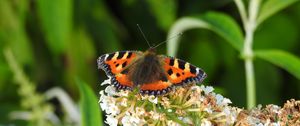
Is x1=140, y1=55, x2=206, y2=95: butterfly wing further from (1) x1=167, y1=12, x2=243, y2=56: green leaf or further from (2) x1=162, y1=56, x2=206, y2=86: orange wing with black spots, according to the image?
(1) x1=167, y1=12, x2=243, y2=56: green leaf

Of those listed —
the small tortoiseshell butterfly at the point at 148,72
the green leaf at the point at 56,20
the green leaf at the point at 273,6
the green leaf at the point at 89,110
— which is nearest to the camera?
the small tortoiseshell butterfly at the point at 148,72

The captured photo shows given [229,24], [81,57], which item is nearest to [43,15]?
[81,57]

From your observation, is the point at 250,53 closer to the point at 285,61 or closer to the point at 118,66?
the point at 285,61

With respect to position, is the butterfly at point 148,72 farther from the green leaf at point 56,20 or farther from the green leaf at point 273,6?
the green leaf at point 56,20

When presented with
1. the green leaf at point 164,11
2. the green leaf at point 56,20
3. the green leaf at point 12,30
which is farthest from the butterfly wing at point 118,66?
the green leaf at point 12,30

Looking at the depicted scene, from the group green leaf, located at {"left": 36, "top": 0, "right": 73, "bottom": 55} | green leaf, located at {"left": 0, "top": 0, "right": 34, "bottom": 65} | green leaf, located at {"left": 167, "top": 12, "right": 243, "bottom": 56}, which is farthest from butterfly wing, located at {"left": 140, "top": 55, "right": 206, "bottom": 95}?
green leaf, located at {"left": 0, "top": 0, "right": 34, "bottom": 65}

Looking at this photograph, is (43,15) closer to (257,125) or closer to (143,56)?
(143,56)
